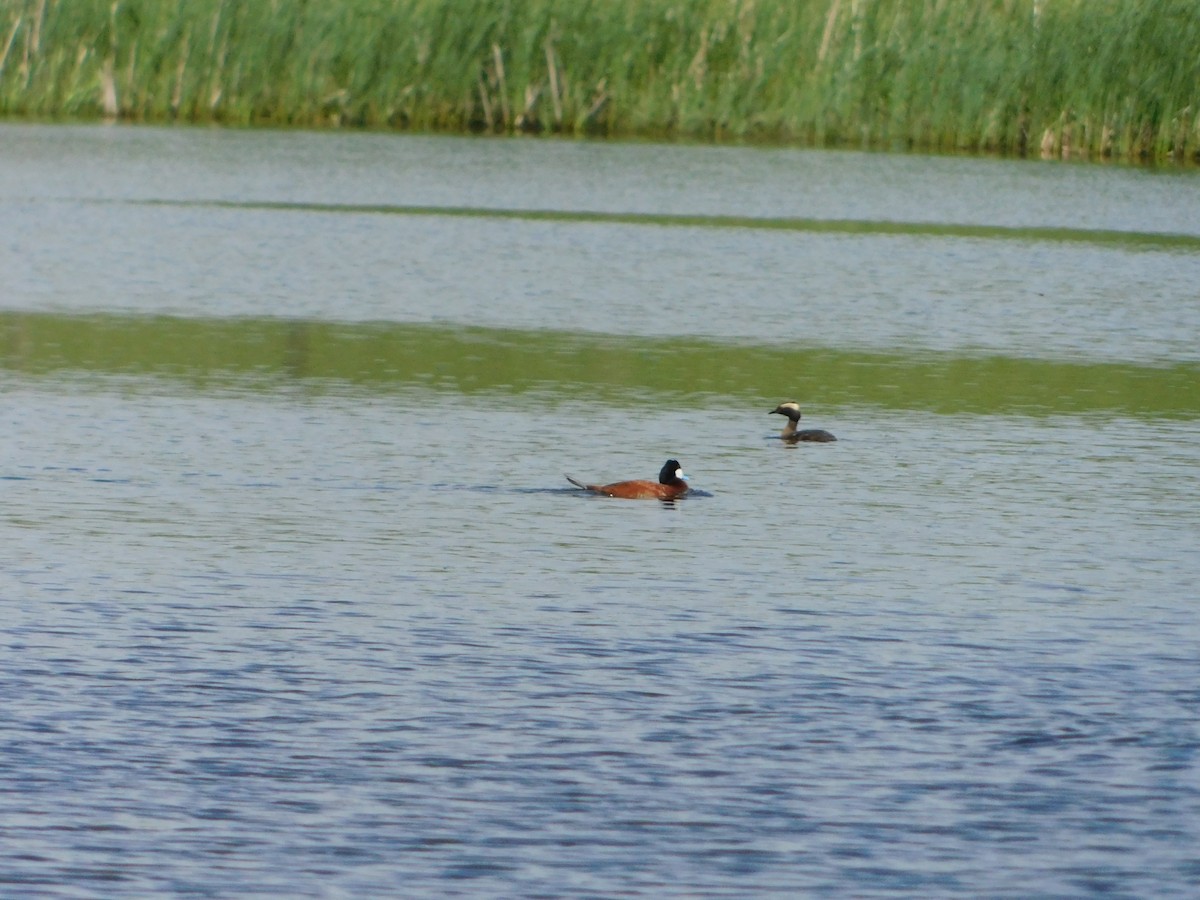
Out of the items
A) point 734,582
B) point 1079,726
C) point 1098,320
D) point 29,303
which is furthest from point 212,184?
point 1079,726

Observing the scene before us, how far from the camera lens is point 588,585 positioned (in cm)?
1073

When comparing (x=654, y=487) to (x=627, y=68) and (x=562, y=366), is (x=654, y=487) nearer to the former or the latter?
(x=562, y=366)

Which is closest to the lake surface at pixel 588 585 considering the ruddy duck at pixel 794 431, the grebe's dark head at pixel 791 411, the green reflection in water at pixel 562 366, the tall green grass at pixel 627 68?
the green reflection in water at pixel 562 366

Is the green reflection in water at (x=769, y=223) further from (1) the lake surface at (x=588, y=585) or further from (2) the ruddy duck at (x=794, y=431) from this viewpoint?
(2) the ruddy duck at (x=794, y=431)

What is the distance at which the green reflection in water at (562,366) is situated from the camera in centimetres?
1753

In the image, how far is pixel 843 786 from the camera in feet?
25.5

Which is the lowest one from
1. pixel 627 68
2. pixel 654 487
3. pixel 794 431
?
pixel 654 487

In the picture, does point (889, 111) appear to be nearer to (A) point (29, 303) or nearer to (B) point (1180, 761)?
(A) point (29, 303)

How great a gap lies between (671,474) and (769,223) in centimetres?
1911

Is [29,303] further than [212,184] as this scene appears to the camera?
No

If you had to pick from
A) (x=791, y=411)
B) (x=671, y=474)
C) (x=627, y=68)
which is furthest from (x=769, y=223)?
(x=671, y=474)

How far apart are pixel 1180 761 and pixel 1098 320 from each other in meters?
15.2

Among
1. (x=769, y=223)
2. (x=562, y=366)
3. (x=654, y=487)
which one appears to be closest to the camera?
(x=654, y=487)

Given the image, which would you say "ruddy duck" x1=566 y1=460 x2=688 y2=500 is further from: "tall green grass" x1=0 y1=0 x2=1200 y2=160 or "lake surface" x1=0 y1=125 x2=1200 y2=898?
"tall green grass" x1=0 y1=0 x2=1200 y2=160
